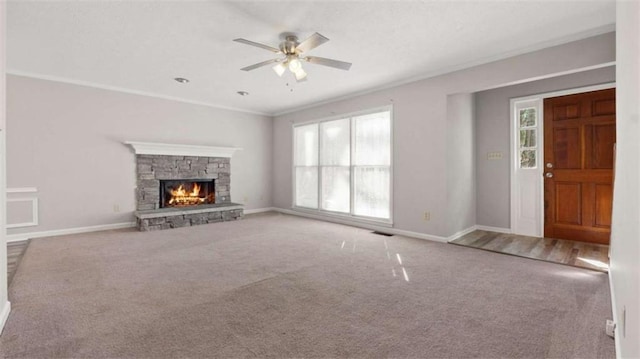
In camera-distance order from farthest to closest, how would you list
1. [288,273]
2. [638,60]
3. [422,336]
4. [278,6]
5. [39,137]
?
[39,137] → [288,273] → [278,6] → [422,336] → [638,60]

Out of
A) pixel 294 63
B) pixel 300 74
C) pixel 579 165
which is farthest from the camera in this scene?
pixel 579 165

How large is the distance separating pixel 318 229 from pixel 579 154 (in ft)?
13.1

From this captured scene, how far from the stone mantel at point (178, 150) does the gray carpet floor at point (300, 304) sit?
208cm

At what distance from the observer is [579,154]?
4.15m

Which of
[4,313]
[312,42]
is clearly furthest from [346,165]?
[4,313]

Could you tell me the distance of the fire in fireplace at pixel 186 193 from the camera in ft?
19.1

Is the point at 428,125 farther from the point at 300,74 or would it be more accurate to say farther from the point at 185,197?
the point at 185,197

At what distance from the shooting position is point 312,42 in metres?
2.82

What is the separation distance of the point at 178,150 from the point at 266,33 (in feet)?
11.8

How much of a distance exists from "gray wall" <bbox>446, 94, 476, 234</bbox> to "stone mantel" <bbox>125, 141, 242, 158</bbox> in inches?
175

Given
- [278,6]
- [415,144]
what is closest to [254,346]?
[278,6]

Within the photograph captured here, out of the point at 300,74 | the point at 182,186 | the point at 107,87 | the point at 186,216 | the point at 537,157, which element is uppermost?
the point at 107,87

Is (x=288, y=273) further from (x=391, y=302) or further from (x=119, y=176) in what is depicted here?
(x=119, y=176)

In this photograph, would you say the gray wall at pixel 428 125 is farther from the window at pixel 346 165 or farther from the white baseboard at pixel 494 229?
the white baseboard at pixel 494 229
